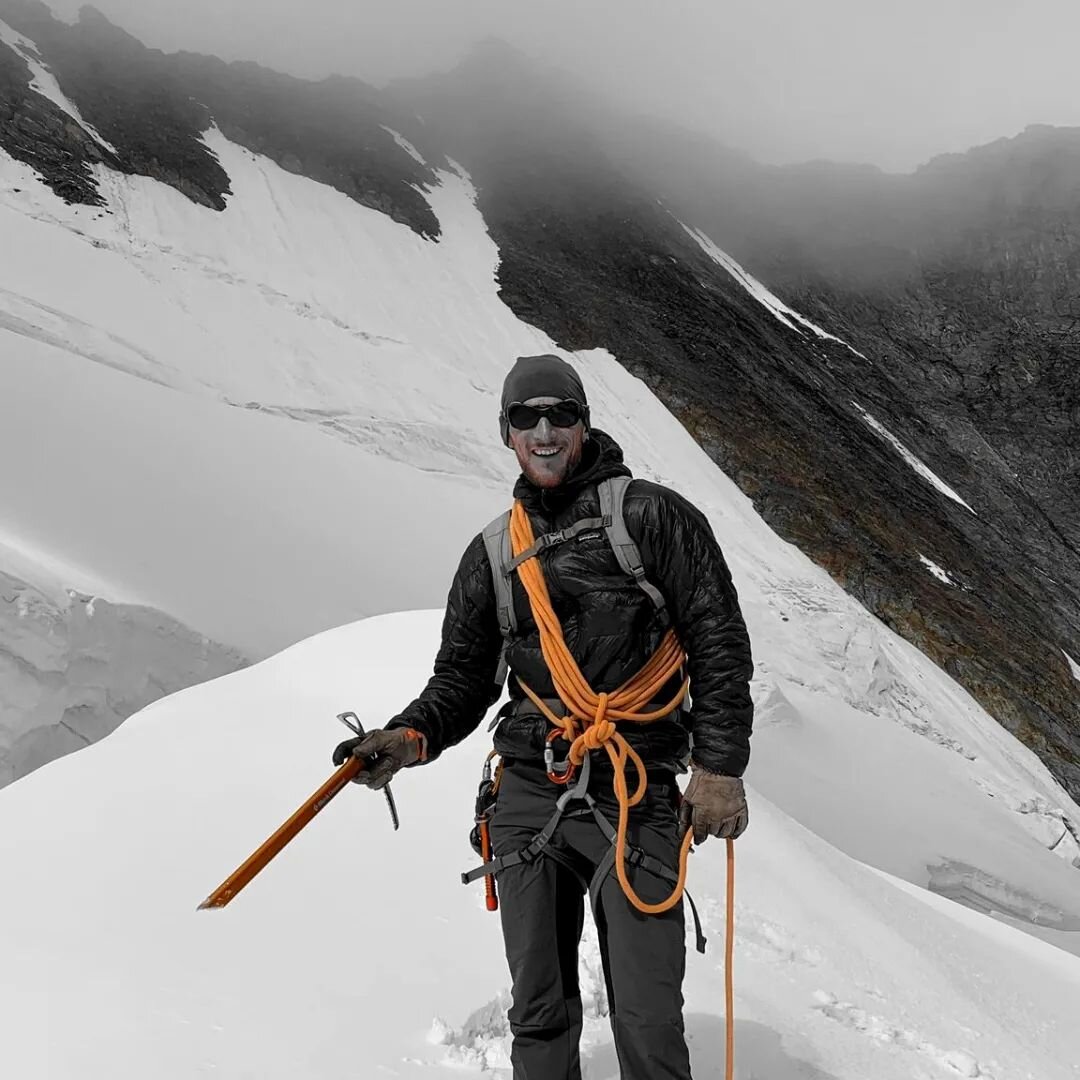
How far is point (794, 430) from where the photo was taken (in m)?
28.9

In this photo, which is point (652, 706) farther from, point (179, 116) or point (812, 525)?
point (179, 116)

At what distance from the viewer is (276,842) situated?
2.40 meters

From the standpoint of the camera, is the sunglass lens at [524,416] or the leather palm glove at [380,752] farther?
the sunglass lens at [524,416]

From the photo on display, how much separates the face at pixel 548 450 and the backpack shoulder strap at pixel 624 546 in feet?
0.61

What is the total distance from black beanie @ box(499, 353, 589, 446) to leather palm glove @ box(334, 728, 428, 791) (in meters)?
0.96

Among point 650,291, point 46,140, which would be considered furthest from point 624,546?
point 650,291

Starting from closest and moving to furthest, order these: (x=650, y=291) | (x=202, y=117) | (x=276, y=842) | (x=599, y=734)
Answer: (x=276, y=842)
(x=599, y=734)
(x=650, y=291)
(x=202, y=117)

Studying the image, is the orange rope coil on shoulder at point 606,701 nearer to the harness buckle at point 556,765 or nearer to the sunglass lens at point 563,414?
the harness buckle at point 556,765

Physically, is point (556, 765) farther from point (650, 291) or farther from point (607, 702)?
point (650, 291)

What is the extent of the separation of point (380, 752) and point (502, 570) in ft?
2.15

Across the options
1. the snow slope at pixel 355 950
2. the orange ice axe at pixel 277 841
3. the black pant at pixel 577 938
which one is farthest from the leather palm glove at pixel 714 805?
the snow slope at pixel 355 950

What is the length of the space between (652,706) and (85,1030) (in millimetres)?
2193

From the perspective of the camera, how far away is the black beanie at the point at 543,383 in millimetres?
2746

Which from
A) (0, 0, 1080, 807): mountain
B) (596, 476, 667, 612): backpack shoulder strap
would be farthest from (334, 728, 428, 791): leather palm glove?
(0, 0, 1080, 807): mountain
